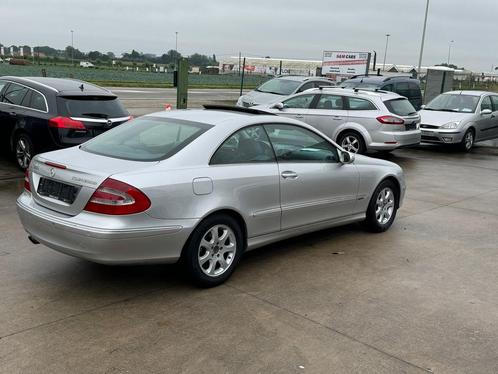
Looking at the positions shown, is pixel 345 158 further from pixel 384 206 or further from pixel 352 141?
pixel 352 141

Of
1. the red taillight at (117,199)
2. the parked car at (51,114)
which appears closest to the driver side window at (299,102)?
the parked car at (51,114)

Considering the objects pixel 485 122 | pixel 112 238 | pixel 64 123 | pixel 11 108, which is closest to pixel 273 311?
pixel 112 238

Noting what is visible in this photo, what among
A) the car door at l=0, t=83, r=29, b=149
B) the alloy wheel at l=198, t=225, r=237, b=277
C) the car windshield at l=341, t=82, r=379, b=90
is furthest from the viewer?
the car windshield at l=341, t=82, r=379, b=90

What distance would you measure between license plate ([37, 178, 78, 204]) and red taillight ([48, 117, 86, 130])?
3752 mm

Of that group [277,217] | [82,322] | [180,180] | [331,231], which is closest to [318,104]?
[331,231]

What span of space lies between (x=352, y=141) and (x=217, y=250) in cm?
814

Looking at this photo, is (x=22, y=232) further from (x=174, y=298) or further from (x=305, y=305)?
(x=305, y=305)

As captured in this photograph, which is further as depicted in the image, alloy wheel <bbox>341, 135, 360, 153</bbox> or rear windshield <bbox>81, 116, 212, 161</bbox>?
alloy wheel <bbox>341, 135, 360, 153</bbox>

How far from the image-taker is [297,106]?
13172mm

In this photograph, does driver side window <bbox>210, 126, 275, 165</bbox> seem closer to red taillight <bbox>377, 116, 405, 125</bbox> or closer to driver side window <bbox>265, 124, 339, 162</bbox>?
driver side window <bbox>265, 124, 339, 162</bbox>

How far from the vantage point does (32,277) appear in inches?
187

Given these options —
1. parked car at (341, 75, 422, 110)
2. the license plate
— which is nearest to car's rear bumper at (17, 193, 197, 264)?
the license plate

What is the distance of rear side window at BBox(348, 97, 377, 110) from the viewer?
12099mm

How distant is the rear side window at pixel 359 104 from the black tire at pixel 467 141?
13.0 ft
